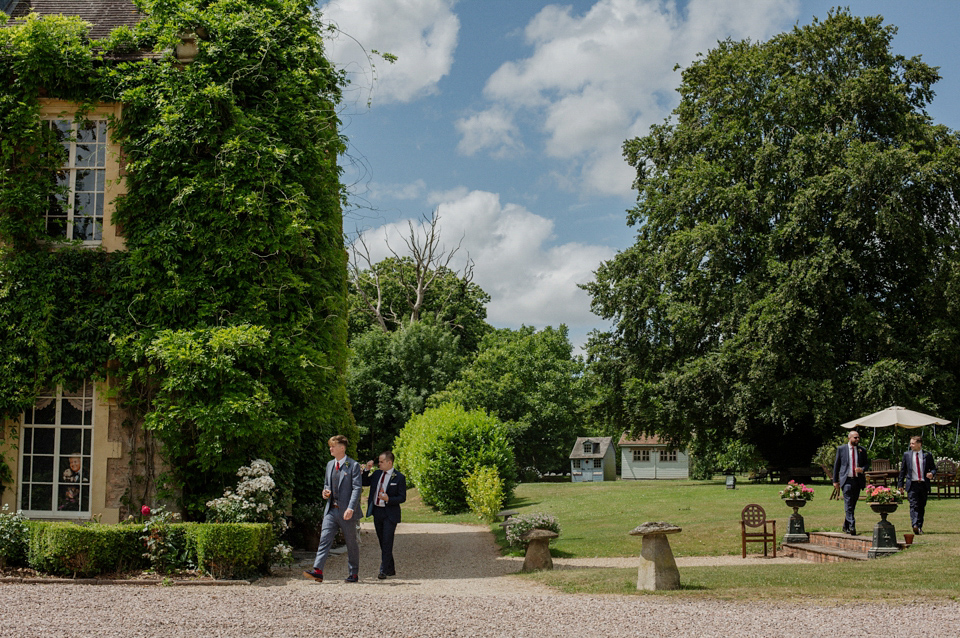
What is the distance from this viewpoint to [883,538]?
40.8 feet

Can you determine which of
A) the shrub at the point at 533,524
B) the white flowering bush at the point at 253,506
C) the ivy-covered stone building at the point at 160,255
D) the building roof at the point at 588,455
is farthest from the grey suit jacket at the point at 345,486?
the building roof at the point at 588,455

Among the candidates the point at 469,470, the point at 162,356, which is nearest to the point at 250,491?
the point at 162,356

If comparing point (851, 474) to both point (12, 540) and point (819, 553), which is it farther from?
point (12, 540)

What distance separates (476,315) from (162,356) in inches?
1922

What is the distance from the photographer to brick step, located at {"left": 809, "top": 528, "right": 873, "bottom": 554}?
1310 cm

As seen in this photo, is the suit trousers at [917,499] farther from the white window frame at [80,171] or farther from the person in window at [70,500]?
the white window frame at [80,171]

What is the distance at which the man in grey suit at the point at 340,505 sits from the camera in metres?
10.3

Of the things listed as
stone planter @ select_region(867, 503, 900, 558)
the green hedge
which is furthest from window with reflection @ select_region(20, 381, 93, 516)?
stone planter @ select_region(867, 503, 900, 558)

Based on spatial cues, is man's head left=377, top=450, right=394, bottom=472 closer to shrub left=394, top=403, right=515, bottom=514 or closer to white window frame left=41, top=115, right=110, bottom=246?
white window frame left=41, top=115, right=110, bottom=246

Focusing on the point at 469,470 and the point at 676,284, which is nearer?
the point at 469,470

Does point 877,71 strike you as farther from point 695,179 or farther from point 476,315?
point 476,315

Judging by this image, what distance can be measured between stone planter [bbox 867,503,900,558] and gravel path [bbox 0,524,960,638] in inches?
179

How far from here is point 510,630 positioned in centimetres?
708

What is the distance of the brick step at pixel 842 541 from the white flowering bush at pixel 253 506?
30.5 ft
